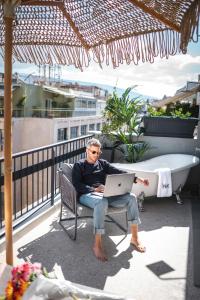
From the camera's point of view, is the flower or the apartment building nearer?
the flower

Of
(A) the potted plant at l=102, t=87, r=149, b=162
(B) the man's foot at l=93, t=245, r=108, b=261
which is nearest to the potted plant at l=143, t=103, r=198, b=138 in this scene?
(A) the potted plant at l=102, t=87, r=149, b=162

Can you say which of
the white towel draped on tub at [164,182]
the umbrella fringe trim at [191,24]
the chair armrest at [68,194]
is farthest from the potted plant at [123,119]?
the umbrella fringe trim at [191,24]

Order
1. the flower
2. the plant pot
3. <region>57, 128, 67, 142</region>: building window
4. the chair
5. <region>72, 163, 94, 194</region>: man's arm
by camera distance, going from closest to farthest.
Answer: the flower, the chair, <region>72, 163, 94, 194</region>: man's arm, the plant pot, <region>57, 128, 67, 142</region>: building window

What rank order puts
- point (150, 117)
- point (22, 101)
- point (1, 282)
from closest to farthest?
point (1, 282) → point (150, 117) → point (22, 101)

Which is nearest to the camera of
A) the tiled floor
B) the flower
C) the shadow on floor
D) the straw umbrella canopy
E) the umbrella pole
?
the flower

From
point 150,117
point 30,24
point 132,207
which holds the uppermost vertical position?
point 30,24

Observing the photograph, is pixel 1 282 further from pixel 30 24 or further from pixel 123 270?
pixel 30 24

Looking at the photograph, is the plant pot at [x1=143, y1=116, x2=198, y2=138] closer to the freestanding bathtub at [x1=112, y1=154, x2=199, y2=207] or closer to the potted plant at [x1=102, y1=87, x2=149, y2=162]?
the potted plant at [x1=102, y1=87, x2=149, y2=162]

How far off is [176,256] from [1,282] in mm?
1958

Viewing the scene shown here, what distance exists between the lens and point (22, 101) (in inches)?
942

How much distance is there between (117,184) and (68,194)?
2.08 ft

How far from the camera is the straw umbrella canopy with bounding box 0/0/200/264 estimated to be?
6.90ft

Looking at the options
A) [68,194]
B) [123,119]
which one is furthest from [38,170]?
[123,119]

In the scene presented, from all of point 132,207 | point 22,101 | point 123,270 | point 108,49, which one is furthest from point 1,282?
point 22,101
